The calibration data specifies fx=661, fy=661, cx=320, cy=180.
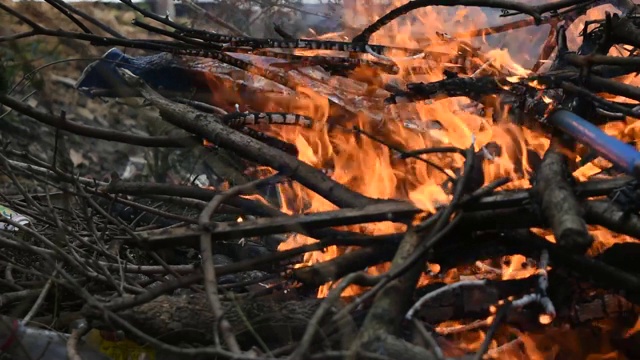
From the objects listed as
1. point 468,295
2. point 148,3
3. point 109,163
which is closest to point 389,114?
point 468,295

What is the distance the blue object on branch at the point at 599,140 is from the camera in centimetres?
189

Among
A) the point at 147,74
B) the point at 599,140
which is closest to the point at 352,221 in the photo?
the point at 599,140

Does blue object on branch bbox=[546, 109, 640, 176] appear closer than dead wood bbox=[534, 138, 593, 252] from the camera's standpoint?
No

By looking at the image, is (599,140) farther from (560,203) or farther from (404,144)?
(404,144)

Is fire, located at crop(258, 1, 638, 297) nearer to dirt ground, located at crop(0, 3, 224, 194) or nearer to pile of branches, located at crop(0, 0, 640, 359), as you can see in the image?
pile of branches, located at crop(0, 0, 640, 359)

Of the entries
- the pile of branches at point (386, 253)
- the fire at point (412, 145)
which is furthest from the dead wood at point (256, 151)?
the fire at point (412, 145)

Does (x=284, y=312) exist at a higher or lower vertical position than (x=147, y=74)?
lower

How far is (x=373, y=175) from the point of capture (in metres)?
2.98

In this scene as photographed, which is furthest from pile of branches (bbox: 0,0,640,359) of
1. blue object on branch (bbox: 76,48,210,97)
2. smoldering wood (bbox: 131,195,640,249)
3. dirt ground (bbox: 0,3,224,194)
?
dirt ground (bbox: 0,3,224,194)

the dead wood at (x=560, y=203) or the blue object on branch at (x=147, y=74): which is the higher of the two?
the blue object on branch at (x=147, y=74)

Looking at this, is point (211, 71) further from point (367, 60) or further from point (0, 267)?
point (0, 267)

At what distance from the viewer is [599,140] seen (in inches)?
80.9

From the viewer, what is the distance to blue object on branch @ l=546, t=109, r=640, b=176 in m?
1.89

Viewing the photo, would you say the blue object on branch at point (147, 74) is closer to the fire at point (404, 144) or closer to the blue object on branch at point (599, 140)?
the fire at point (404, 144)
